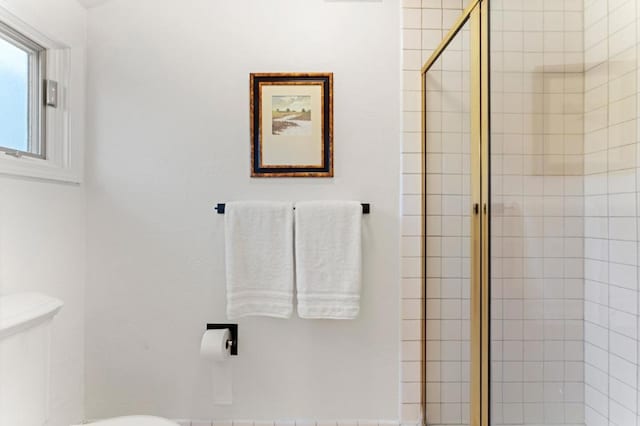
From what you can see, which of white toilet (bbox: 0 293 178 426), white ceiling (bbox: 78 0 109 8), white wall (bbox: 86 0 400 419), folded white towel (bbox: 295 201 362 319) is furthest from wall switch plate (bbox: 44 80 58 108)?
folded white towel (bbox: 295 201 362 319)

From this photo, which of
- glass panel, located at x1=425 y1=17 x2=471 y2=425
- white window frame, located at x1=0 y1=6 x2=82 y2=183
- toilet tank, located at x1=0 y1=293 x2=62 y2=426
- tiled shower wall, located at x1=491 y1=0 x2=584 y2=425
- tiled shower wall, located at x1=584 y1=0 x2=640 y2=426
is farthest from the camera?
white window frame, located at x1=0 y1=6 x2=82 y2=183

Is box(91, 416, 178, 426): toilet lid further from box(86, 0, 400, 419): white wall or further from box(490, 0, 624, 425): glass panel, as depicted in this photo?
box(490, 0, 624, 425): glass panel

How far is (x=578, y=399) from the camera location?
89 centimetres

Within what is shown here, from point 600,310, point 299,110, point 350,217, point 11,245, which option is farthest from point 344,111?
point 11,245

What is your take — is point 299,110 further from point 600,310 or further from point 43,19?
point 600,310

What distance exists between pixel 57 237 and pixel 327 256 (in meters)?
1.10

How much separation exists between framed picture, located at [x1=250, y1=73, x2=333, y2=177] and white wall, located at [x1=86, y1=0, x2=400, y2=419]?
5cm

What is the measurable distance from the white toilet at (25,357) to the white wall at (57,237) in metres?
0.19

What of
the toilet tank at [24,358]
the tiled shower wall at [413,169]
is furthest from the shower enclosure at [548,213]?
the toilet tank at [24,358]

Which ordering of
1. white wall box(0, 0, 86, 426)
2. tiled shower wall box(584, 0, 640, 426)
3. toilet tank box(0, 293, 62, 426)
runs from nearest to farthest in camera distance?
tiled shower wall box(584, 0, 640, 426) < toilet tank box(0, 293, 62, 426) < white wall box(0, 0, 86, 426)

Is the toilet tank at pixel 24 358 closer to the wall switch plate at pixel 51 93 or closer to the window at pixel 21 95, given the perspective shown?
the window at pixel 21 95

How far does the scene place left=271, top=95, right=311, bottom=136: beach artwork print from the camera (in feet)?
5.55

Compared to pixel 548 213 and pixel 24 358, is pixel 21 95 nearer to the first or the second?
pixel 24 358

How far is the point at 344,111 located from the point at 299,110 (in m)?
0.20
